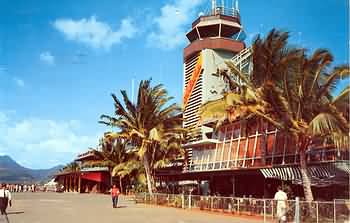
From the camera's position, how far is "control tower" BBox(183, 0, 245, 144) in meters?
36.7

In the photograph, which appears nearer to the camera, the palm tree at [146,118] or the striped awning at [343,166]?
the striped awning at [343,166]

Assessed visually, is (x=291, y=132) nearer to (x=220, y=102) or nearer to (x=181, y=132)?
(x=220, y=102)

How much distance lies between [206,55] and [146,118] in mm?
10828

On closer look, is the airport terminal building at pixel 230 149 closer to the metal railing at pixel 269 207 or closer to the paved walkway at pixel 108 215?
the metal railing at pixel 269 207

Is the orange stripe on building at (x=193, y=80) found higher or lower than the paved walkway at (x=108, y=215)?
higher

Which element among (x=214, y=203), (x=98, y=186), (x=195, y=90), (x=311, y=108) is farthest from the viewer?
(x=98, y=186)

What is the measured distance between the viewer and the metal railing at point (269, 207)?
15961 mm

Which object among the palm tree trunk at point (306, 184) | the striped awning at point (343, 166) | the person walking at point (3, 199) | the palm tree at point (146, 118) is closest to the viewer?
the palm tree trunk at point (306, 184)

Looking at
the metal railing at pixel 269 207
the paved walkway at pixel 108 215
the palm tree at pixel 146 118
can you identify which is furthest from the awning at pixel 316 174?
the palm tree at pixel 146 118

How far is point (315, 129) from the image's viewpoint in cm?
1638

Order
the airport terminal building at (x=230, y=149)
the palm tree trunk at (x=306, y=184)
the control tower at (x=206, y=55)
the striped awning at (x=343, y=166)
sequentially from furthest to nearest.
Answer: the control tower at (x=206, y=55)
the airport terminal building at (x=230, y=149)
the striped awning at (x=343, y=166)
the palm tree trunk at (x=306, y=184)

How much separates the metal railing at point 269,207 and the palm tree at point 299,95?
4.08ft

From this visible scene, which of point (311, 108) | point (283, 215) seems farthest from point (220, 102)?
point (283, 215)

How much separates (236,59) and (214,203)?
14.0 m
